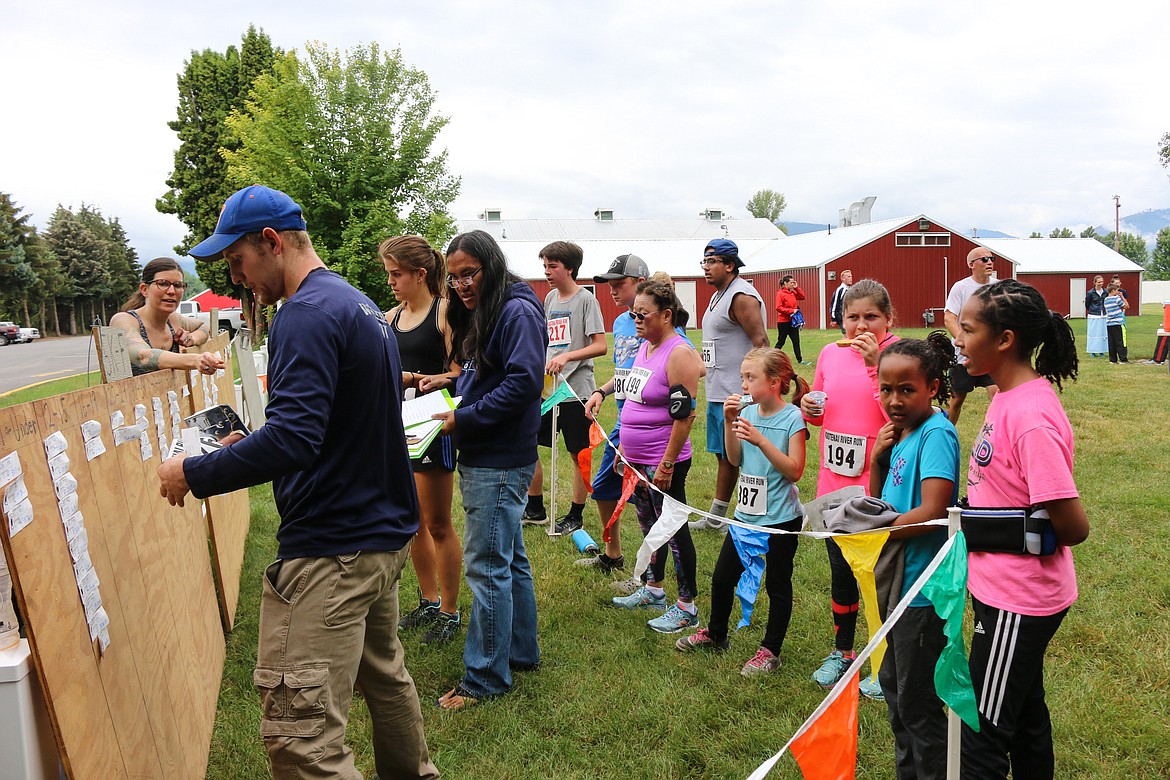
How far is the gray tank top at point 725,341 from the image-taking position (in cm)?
541

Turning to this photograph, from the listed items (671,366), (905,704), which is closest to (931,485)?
(905,704)

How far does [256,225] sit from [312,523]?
35.8 inches

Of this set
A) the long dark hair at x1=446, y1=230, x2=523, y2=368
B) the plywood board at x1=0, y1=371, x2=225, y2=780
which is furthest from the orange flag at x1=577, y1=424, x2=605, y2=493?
the plywood board at x1=0, y1=371, x2=225, y2=780

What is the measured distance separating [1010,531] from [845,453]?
1313mm

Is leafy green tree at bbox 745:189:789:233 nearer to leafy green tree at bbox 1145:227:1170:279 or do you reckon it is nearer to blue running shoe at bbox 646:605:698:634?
leafy green tree at bbox 1145:227:1170:279

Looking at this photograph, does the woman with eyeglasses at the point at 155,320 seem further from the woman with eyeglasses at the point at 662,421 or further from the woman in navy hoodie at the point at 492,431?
the woman with eyeglasses at the point at 662,421

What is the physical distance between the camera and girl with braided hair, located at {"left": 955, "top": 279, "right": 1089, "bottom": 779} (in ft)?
7.32

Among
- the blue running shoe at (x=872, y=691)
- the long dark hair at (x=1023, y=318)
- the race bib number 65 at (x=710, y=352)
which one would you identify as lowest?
the blue running shoe at (x=872, y=691)

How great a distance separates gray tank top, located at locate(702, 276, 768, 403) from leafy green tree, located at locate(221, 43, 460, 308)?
18.2 m

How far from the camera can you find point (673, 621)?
449 cm

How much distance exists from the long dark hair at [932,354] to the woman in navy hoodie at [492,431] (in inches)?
61.0

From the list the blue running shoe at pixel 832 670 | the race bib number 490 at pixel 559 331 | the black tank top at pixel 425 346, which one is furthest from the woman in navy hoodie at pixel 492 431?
the race bib number 490 at pixel 559 331

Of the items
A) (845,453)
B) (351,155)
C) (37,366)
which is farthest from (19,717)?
(37,366)

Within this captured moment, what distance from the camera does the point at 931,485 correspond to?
264cm
